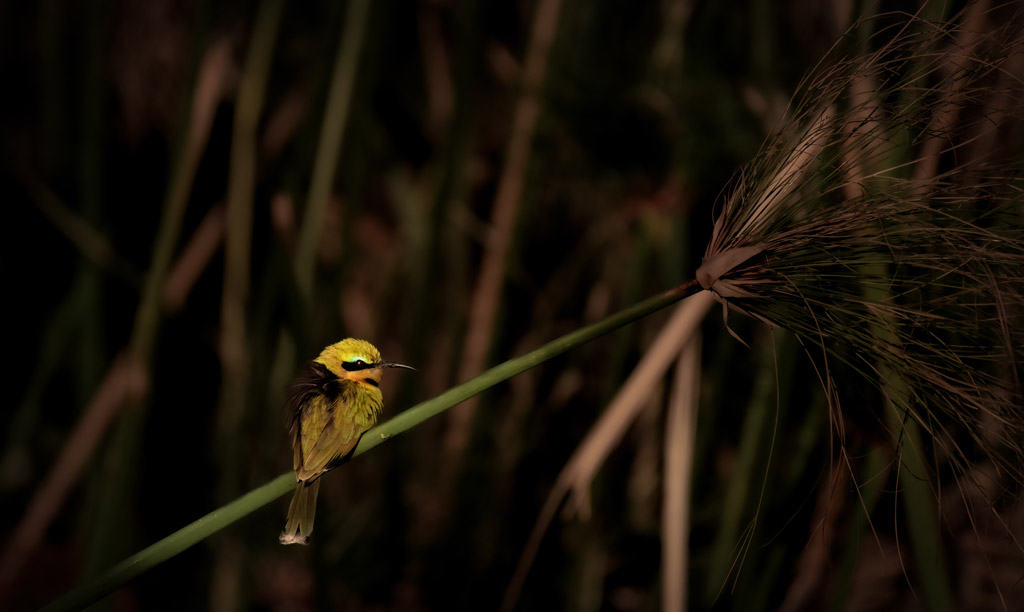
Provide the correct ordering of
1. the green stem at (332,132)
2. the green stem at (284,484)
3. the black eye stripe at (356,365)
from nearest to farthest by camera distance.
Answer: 1. the green stem at (284,484)
2. the black eye stripe at (356,365)
3. the green stem at (332,132)

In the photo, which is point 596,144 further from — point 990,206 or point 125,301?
point 125,301

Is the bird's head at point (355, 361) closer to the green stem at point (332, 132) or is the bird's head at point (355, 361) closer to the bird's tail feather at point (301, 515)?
the bird's tail feather at point (301, 515)

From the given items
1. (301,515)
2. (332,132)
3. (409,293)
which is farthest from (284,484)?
(409,293)

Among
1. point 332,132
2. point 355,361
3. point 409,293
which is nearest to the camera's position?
point 355,361

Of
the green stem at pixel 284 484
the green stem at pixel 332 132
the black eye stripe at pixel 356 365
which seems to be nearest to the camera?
the green stem at pixel 284 484

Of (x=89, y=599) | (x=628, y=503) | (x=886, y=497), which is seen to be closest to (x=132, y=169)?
(x=628, y=503)

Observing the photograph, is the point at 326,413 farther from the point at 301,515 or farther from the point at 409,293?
the point at 409,293

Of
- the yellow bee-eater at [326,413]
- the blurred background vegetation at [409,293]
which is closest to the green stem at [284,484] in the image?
the yellow bee-eater at [326,413]
